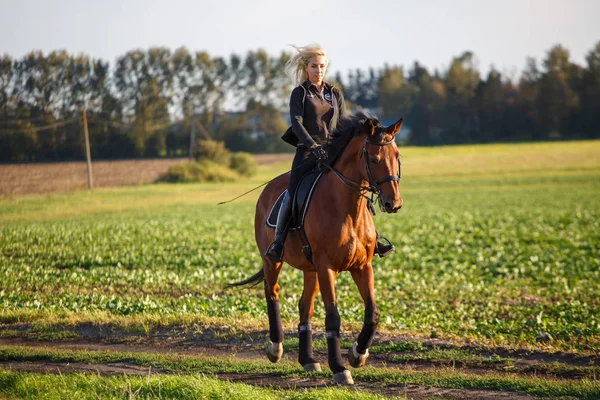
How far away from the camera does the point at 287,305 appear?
13.1m

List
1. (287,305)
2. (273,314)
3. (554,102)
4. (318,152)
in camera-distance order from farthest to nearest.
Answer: (554,102)
(287,305)
(273,314)
(318,152)

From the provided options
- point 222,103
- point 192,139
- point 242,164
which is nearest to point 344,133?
point 192,139

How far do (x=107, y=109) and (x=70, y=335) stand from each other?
42234 millimetres

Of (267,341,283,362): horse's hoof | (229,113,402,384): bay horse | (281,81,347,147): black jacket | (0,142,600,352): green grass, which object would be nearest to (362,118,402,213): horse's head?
(229,113,402,384): bay horse

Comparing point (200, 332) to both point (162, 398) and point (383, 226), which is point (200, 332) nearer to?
point (162, 398)

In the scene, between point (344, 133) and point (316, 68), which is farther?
point (316, 68)

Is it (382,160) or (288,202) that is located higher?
(382,160)

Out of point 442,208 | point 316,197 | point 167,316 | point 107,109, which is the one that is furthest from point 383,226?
point 107,109

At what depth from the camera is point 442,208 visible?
3947 centimetres

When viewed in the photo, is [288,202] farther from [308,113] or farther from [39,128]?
[39,128]

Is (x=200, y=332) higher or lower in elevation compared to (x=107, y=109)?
lower

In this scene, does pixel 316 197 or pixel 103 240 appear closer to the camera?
pixel 316 197

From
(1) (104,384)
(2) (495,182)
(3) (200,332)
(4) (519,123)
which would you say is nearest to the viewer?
(1) (104,384)

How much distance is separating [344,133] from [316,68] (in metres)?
0.97
